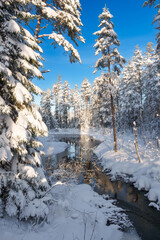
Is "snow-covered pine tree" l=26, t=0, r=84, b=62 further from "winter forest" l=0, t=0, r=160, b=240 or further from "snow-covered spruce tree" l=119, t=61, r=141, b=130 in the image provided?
"snow-covered spruce tree" l=119, t=61, r=141, b=130

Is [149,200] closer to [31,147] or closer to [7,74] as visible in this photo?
[31,147]

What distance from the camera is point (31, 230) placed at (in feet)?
13.1

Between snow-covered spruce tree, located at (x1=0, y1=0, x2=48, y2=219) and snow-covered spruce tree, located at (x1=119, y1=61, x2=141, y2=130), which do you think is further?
snow-covered spruce tree, located at (x1=119, y1=61, x2=141, y2=130)

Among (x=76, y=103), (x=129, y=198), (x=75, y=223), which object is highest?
(x=76, y=103)

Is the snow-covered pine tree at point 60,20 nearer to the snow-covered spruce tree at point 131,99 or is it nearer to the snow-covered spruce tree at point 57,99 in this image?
the snow-covered spruce tree at point 131,99

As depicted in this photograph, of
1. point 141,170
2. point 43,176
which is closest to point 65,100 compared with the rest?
point 141,170

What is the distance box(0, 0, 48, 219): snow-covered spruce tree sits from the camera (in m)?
4.09

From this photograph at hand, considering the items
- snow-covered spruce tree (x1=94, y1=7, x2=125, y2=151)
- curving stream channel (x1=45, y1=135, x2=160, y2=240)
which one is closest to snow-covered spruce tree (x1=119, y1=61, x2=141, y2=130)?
snow-covered spruce tree (x1=94, y1=7, x2=125, y2=151)

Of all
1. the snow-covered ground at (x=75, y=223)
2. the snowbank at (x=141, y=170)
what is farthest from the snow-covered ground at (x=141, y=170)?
the snow-covered ground at (x=75, y=223)

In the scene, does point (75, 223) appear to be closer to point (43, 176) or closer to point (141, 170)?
point (43, 176)

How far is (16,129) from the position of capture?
4512 mm

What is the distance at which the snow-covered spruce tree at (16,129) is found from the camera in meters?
4.09

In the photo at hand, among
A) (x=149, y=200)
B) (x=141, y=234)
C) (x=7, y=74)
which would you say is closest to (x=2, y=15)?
(x=7, y=74)

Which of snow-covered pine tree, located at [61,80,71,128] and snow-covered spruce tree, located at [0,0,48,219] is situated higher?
snow-covered pine tree, located at [61,80,71,128]
